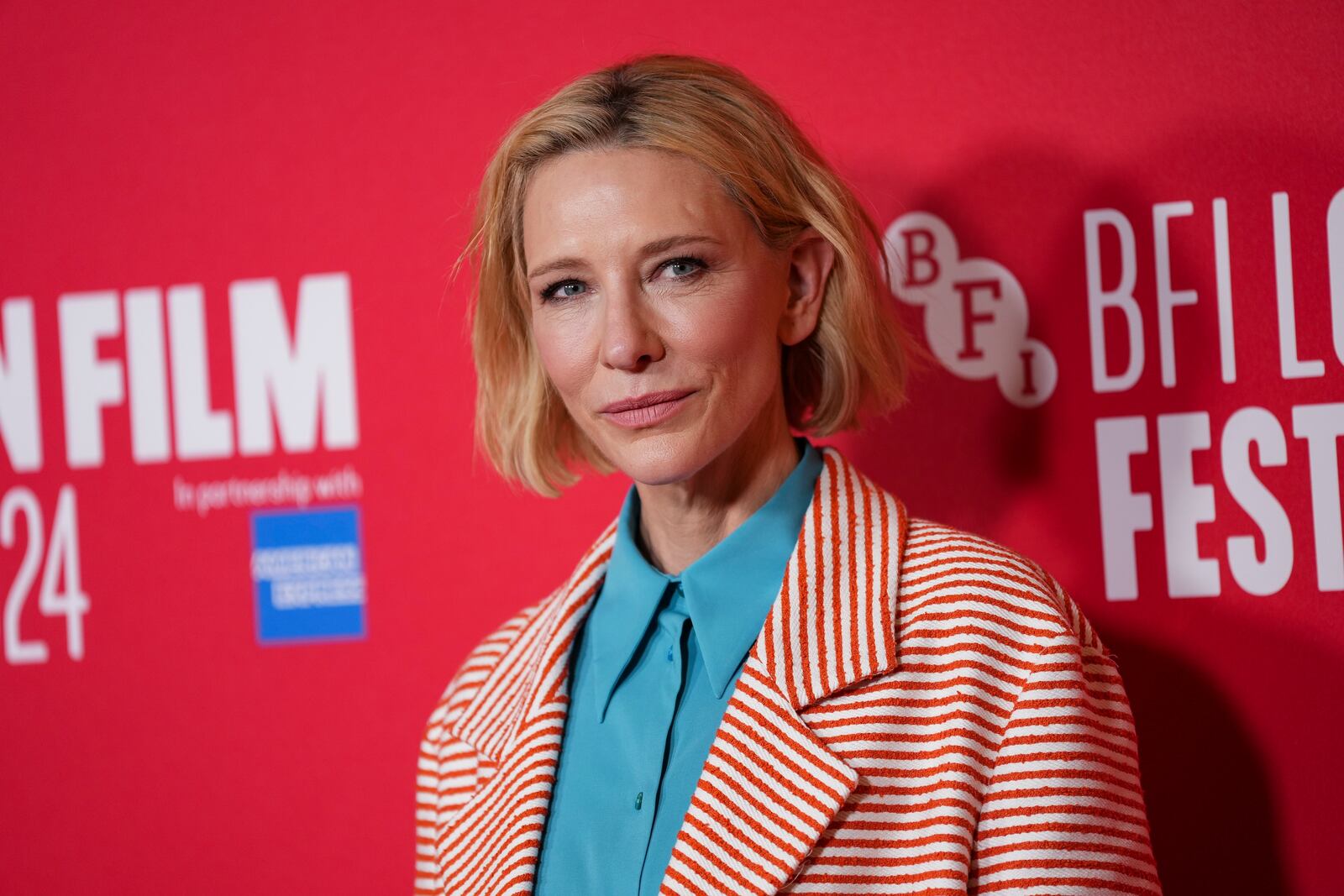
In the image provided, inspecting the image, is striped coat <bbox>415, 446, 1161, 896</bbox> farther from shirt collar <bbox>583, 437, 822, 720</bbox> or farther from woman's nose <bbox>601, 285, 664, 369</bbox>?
woman's nose <bbox>601, 285, 664, 369</bbox>

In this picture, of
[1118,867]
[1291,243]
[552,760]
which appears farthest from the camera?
[1291,243]

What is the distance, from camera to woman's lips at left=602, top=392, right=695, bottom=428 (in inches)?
48.1

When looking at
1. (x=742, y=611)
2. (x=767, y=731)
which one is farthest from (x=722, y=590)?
(x=767, y=731)

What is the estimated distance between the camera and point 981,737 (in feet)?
3.65

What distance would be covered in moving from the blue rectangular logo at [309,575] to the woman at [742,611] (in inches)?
16.9

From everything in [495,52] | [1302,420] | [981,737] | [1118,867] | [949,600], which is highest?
[495,52]

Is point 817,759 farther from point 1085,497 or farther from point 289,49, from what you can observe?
point 289,49

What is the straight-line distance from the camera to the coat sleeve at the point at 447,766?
4.85 ft

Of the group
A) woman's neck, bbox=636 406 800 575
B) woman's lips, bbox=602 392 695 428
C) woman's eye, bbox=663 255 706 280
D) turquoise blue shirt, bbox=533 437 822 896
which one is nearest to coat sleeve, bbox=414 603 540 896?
turquoise blue shirt, bbox=533 437 822 896

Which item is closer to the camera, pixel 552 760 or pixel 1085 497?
pixel 552 760

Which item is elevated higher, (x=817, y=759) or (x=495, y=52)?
(x=495, y=52)

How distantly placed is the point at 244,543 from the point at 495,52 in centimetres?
77

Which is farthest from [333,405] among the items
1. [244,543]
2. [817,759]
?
[817,759]

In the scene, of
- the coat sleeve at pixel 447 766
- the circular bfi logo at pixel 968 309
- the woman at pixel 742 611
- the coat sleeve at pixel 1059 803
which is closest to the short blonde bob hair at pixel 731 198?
the woman at pixel 742 611
